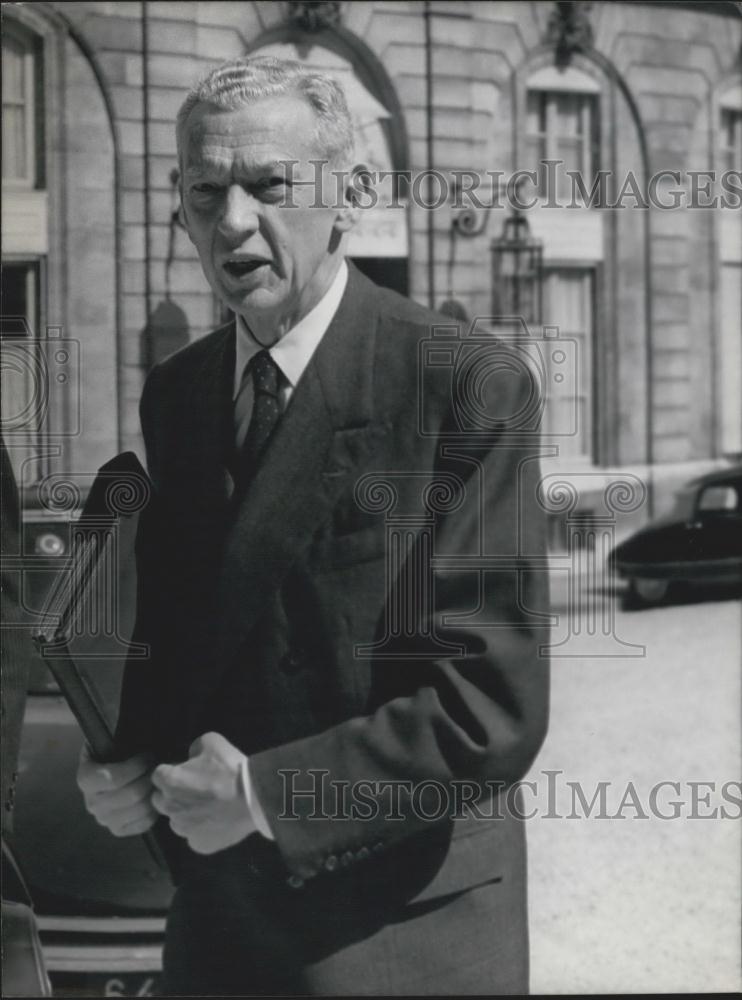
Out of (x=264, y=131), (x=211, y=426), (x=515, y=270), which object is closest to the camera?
(x=264, y=131)

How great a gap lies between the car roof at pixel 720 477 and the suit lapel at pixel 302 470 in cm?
72

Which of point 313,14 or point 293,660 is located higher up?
point 313,14

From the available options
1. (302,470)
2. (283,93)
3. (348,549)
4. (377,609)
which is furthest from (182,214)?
(377,609)

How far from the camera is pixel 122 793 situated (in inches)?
90.2

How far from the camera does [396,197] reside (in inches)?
92.1

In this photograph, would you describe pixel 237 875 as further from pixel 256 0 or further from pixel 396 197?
pixel 256 0

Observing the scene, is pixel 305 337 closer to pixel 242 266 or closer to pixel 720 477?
pixel 242 266

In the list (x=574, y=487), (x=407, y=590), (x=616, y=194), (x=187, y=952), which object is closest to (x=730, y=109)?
(x=616, y=194)

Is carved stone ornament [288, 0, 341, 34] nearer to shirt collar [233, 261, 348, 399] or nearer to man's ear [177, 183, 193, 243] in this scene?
man's ear [177, 183, 193, 243]

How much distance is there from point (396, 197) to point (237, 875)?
4.52ft

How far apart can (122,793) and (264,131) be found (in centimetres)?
131

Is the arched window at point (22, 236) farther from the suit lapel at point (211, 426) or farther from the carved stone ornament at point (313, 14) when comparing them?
the carved stone ornament at point (313, 14)

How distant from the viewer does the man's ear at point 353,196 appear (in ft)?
7.26

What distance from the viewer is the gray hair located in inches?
85.1
